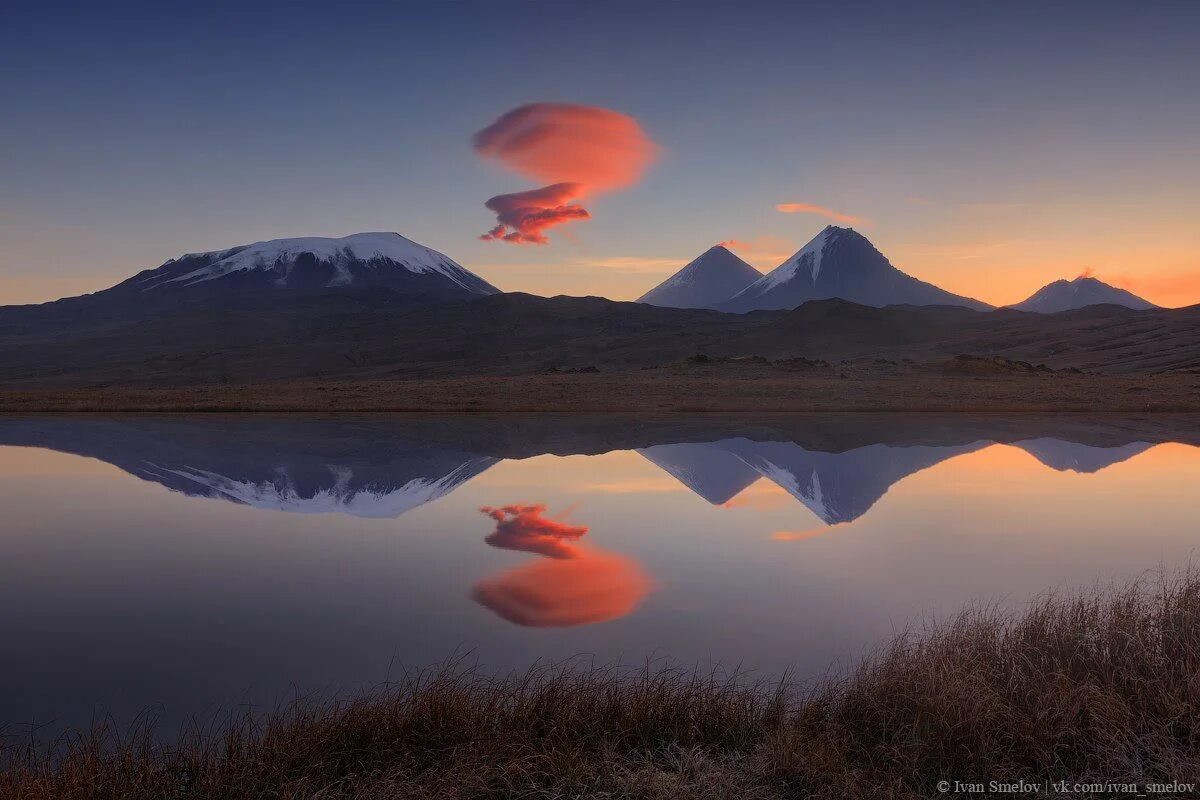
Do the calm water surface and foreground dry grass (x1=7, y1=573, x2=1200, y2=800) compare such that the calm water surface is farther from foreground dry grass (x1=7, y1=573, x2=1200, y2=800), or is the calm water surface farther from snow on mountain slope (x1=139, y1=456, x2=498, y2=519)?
foreground dry grass (x1=7, y1=573, x2=1200, y2=800)

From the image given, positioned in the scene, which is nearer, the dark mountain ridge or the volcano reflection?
the volcano reflection

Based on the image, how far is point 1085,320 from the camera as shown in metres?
107

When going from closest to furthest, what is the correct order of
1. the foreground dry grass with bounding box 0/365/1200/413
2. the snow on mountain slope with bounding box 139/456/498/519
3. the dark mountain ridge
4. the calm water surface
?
the calm water surface → the snow on mountain slope with bounding box 139/456/498/519 → the foreground dry grass with bounding box 0/365/1200/413 → the dark mountain ridge

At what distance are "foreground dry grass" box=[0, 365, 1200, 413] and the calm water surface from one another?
1493 centimetres

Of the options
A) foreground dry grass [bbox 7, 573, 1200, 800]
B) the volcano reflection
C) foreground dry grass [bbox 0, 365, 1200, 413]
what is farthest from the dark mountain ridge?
foreground dry grass [bbox 7, 573, 1200, 800]

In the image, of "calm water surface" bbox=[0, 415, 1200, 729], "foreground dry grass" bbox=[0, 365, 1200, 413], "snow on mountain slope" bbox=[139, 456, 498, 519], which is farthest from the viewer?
"foreground dry grass" bbox=[0, 365, 1200, 413]

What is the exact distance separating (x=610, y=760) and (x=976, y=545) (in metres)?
9.13

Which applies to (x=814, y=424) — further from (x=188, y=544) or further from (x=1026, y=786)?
(x=1026, y=786)

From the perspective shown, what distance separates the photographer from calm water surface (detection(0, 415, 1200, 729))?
7.77m

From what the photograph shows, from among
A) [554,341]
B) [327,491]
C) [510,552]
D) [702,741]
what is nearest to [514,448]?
[327,491]

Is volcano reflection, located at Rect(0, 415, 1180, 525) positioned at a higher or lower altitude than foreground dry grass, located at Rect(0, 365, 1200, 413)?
lower

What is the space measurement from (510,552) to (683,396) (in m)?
31.9

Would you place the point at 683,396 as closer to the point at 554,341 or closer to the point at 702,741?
the point at 702,741

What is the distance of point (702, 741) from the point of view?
5.66m
